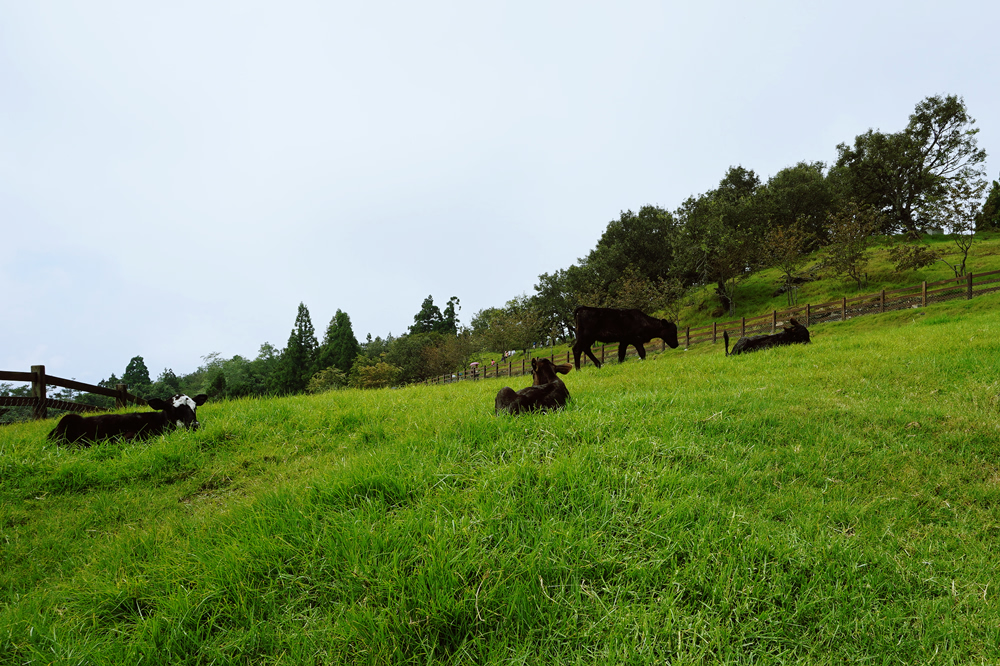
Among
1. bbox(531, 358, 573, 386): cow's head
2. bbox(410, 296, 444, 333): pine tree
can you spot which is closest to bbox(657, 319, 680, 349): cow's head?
bbox(531, 358, 573, 386): cow's head

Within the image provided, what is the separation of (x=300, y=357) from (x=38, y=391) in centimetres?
6037

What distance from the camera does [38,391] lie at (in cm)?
1003

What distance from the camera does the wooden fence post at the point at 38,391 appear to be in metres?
9.93

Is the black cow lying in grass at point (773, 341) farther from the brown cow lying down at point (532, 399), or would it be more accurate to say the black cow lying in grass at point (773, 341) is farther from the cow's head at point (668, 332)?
the brown cow lying down at point (532, 399)

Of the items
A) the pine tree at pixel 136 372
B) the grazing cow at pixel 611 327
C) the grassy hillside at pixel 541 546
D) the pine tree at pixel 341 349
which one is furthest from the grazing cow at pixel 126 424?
the pine tree at pixel 136 372

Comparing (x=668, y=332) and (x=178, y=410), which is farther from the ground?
(x=668, y=332)

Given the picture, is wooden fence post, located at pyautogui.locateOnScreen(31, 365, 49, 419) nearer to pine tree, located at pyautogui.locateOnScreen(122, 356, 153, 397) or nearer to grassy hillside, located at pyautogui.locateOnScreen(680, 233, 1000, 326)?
grassy hillside, located at pyautogui.locateOnScreen(680, 233, 1000, 326)

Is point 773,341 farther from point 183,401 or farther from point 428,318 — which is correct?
point 428,318

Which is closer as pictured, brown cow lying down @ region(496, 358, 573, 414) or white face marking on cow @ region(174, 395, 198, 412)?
brown cow lying down @ region(496, 358, 573, 414)

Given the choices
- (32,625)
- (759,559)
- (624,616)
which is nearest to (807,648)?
(759,559)

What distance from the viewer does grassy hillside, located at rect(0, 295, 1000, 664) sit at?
2.02m

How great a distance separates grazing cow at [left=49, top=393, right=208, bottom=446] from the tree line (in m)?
25.1

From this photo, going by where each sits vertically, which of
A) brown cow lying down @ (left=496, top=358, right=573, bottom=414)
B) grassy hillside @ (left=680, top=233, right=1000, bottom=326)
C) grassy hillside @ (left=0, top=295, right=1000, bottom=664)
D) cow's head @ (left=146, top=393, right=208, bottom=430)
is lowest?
grassy hillside @ (left=0, top=295, right=1000, bottom=664)

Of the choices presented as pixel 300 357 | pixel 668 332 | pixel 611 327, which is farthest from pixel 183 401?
pixel 300 357
